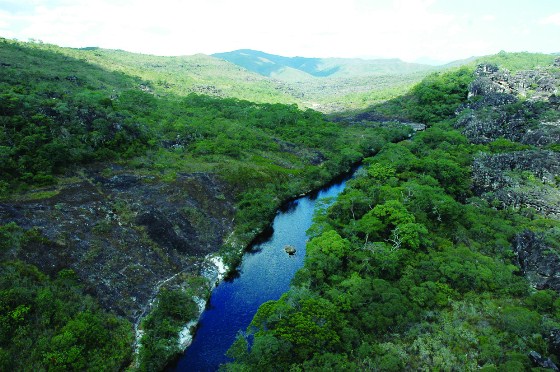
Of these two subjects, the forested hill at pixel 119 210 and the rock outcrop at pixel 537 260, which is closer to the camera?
the forested hill at pixel 119 210

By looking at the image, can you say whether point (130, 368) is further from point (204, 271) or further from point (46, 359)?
point (204, 271)

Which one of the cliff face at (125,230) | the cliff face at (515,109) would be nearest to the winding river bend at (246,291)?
the cliff face at (125,230)

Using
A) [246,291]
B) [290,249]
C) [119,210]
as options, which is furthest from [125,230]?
[290,249]

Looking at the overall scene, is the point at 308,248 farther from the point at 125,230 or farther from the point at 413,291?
the point at 125,230

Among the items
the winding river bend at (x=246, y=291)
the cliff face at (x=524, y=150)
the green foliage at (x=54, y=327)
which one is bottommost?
the winding river bend at (x=246, y=291)

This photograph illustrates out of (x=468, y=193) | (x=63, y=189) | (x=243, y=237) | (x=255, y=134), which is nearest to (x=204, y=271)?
(x=243, y=237)

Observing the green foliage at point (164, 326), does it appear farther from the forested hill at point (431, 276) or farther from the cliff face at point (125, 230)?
the forested hill at point (431, 276)
